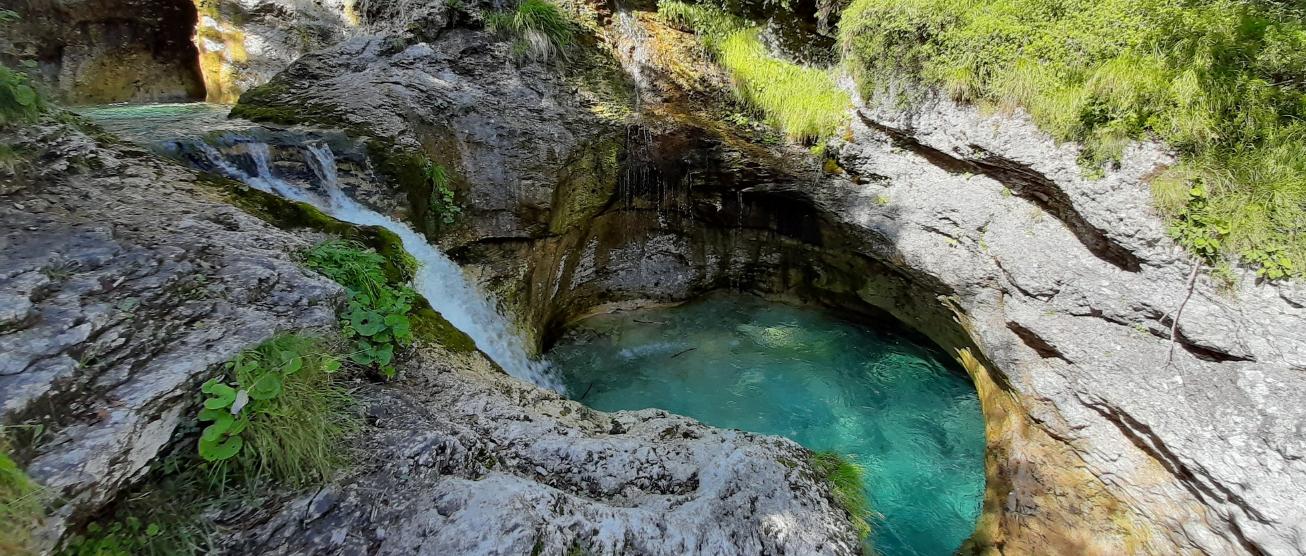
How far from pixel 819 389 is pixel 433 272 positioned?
4.13 metres

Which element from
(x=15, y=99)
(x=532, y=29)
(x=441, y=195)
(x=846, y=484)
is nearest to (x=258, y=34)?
(x=532, y=29)

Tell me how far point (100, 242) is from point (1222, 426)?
6.34m

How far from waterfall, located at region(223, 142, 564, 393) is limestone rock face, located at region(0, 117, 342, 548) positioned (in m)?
1.03

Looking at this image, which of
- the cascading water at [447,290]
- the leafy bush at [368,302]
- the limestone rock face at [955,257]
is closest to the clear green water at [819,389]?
the limestone rock face at [955,257]

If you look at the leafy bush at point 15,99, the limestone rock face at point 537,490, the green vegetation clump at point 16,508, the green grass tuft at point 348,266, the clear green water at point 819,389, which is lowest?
the clear green water at point 819,389

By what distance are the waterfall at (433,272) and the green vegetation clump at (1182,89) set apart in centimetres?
496

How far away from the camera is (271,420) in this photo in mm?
1984

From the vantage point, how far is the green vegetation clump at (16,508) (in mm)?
1374

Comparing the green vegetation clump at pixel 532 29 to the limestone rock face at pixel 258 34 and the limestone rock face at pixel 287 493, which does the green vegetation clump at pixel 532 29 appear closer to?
the limestone rock face at pixel 258 34

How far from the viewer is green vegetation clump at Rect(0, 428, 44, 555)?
54.1 inches

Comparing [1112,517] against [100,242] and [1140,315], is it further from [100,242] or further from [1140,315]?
[100,242]

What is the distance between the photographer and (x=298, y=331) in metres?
2.35

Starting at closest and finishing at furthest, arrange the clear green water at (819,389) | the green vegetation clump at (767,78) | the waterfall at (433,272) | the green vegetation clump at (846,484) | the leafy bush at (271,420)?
the leafy bush at (271,420) → the green vegetation clump at (846,484) → the waterfall at (433,272) → the clear green water at (819,389) → the green vegetation clump at (767,78)

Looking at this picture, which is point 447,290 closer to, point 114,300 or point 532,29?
point 114,300
